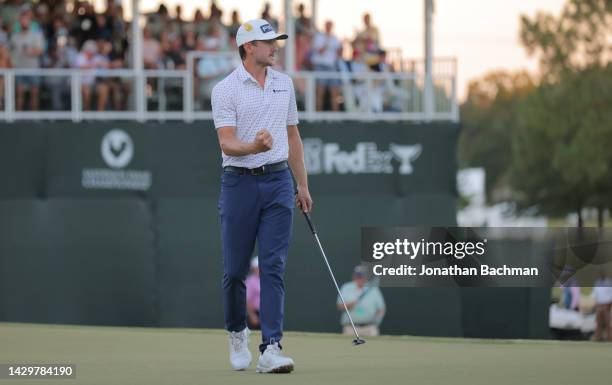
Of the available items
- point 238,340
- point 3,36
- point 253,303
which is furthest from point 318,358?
point 3,36

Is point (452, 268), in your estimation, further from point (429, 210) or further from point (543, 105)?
point (543, 105)

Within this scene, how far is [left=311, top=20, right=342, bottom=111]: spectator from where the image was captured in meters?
20.8

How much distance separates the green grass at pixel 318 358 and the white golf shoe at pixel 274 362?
7cm

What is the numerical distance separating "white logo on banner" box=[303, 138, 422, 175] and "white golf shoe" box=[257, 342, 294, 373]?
11828 mm

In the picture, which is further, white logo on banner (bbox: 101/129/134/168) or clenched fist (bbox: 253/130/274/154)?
white logo on banner (bbox: 101/129/134/168)

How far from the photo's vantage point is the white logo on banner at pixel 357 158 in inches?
796

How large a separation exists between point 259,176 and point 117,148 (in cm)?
1120

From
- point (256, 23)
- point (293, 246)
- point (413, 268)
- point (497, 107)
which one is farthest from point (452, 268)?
point (497, 107)

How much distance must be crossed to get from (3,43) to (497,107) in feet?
318

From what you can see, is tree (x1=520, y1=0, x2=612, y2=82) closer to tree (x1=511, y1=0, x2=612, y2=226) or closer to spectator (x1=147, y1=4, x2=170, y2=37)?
tree (x1=511, y1=0, x2=612, y2=226)

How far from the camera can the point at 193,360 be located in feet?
28.9

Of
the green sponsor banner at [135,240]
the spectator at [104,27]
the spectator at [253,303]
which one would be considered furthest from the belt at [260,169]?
the spectator at [104,27]

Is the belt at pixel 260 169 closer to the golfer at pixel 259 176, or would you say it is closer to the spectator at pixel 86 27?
the golfer at pixel 259 176

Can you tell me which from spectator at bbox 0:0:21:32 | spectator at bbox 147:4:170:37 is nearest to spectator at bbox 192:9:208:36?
spectator at bbox 147:4:170:37
